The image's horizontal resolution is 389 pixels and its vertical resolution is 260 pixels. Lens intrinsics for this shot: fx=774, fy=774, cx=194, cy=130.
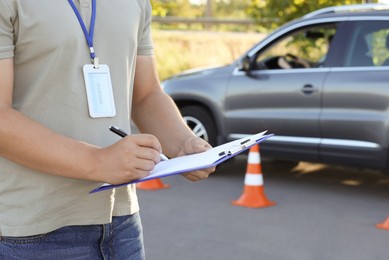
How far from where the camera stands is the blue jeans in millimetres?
1807

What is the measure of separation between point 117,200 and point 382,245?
3.97m

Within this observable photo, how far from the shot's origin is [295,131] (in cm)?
752

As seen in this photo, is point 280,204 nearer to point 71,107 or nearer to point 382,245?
point 382,245

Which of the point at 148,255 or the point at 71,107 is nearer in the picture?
the point at 71,107

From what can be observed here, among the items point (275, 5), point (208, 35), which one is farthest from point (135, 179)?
point (208, 35)

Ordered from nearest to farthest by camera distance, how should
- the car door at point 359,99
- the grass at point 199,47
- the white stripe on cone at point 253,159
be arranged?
the car door at point 359,99, the white stripe on cone at point 253,159, the grass at point 199,47

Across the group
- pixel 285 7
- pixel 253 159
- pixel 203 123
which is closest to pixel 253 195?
pixel 253 159

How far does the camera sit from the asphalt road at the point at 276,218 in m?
5.37

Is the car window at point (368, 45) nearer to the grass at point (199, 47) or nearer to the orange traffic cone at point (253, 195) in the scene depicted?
the orange traffic cone at point (253, 195)

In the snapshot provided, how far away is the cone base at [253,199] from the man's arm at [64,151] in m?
5.23

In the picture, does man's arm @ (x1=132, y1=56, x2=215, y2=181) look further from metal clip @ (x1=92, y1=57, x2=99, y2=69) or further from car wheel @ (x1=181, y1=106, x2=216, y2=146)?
car wheel @ (x1=181, y1=106, x2=216, y2=146)

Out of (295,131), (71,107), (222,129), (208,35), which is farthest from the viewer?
(208,35)

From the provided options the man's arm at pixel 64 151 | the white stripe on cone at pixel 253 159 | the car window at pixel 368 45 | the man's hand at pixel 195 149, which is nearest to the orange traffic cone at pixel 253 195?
the white stripe on cone at pixel 253 159

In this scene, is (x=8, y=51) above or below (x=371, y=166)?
above
